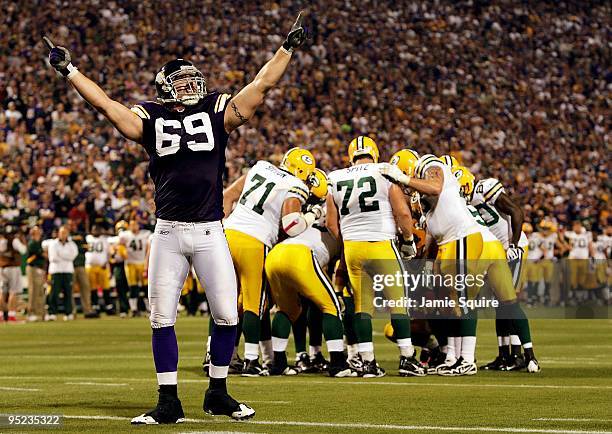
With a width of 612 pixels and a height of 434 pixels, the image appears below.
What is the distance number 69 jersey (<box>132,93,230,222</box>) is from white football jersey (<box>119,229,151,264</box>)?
16821 millimetres

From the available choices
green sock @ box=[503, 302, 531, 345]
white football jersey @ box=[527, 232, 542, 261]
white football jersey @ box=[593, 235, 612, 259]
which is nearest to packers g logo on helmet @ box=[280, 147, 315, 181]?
green sock @ box=[503, 302, 531, 345]

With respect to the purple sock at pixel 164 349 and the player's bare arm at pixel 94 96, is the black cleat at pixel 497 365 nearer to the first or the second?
the purple sock at pixel 164 349

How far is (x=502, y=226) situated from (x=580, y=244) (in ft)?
49.7

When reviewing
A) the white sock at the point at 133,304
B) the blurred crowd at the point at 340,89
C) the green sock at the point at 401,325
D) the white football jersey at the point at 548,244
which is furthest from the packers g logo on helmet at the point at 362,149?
the white football jersey at the point at 548,244

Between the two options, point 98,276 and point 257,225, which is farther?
point 98,276

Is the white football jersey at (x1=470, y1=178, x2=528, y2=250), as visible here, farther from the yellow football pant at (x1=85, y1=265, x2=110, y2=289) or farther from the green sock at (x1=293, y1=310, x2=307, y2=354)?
the yellow football pant at (x1=85, y1=265, x2=110, y2=289)

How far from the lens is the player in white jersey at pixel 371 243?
11242mm

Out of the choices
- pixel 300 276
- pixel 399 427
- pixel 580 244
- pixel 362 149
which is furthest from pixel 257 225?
pixel 580 244

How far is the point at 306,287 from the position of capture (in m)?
11.3

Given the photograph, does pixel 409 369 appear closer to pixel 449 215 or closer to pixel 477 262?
pixel 477 262

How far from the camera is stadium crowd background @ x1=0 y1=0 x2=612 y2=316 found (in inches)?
1135

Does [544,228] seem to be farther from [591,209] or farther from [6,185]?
[6,185]

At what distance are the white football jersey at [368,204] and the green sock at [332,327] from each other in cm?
75

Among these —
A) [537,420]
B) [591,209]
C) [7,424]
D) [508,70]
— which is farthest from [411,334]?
[508,70]
